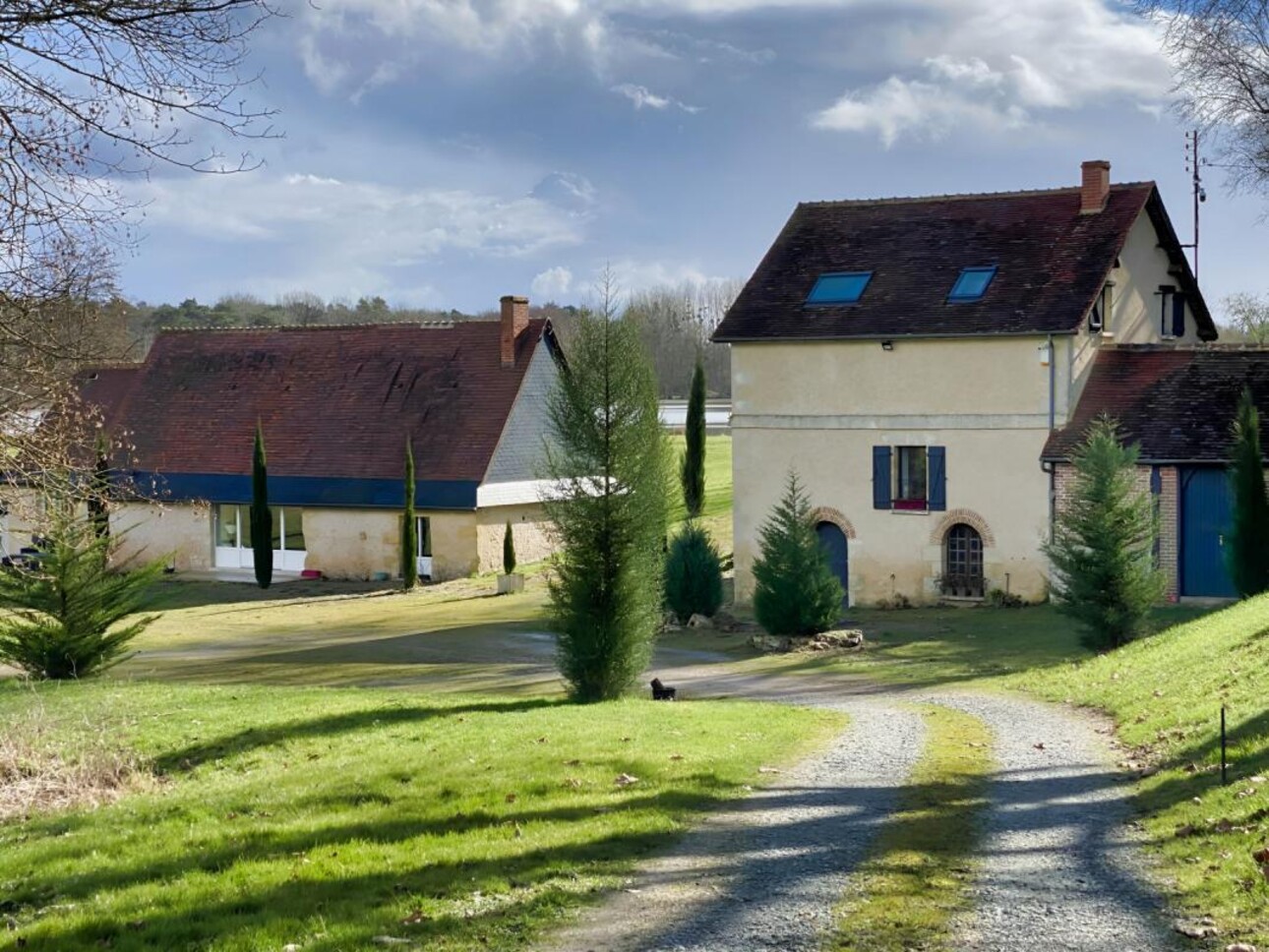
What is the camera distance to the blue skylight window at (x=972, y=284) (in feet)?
113

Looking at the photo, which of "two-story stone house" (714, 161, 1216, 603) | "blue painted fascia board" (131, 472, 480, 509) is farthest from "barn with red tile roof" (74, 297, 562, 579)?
"two-story stone house" (714, 161, 1216, 603)

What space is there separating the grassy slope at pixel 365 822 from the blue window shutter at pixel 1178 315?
79.4 ft

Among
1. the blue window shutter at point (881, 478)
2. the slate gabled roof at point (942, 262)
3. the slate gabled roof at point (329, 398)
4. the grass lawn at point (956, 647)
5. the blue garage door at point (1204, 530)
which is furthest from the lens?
the slate gabled roof at point (329, 398)

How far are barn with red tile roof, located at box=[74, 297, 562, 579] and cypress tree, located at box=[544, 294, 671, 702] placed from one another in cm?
2380

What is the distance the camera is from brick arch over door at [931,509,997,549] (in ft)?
111

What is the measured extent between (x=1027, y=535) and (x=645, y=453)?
1642 centimetres

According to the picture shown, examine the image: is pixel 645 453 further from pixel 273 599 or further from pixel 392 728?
pixel 273 599

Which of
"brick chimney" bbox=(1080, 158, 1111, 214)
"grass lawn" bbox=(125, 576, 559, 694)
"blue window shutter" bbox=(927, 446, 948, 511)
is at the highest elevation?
"brick chimney" bbox=(1080, 158, 1111, 214)

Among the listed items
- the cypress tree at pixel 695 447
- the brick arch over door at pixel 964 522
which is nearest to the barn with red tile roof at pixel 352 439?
the cypress tree at pixel 695 447

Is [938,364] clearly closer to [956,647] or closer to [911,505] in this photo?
[911,505]

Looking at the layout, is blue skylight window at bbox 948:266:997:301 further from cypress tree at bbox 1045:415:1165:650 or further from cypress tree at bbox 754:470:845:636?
cypress tree at bbox 1045:415:1165:650

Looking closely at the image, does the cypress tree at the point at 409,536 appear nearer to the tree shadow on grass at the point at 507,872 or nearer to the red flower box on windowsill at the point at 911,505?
the red flower box on windowsill at the point at 911,505

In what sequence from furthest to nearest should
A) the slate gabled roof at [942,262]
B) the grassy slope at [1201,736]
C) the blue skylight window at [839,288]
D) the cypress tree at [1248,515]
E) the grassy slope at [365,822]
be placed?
the blue skylight window at [839,288], the slate gabled roof at [942,262], the cypress tree at [1248,515], the grassy slope at [1201,736], the grassy slope at [365,822]

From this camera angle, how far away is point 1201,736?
46.3 feet
